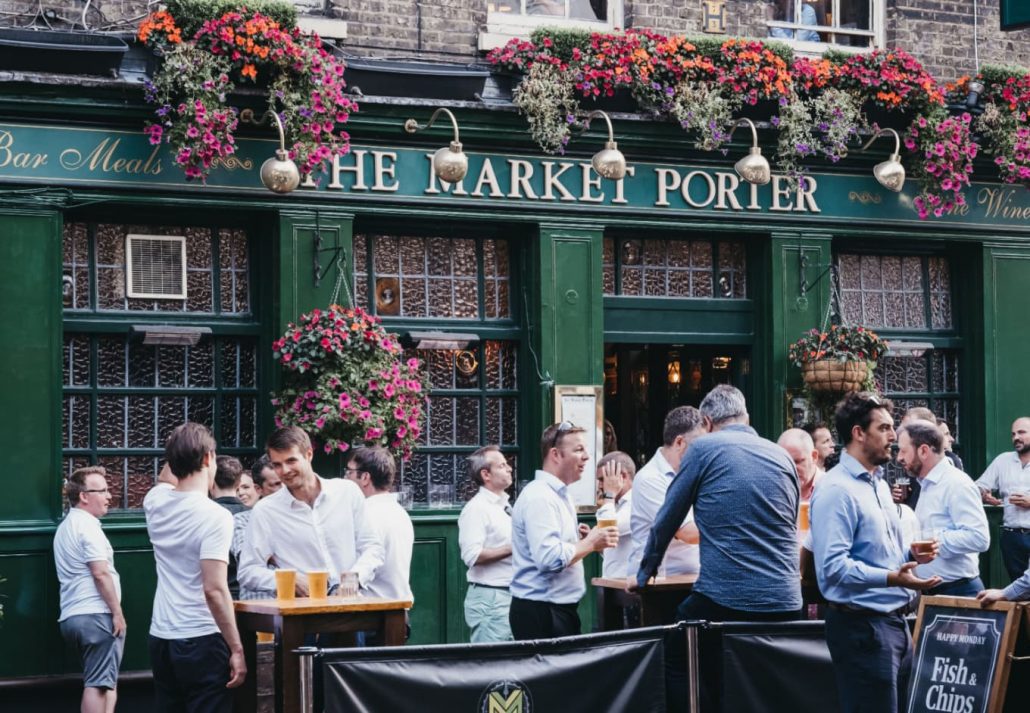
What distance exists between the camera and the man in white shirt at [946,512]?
9.52m

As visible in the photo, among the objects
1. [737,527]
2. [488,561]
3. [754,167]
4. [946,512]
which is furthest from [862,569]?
[754,167]

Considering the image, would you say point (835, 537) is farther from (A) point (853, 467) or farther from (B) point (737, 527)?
(B) point (737, 527)

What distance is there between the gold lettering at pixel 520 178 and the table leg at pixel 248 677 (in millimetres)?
5354

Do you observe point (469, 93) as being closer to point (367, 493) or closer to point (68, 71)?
point (68, 71)

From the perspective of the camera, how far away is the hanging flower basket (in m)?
13.3

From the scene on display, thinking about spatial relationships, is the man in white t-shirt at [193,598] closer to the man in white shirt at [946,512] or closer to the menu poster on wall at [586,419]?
the man in white shirt at [946,512]

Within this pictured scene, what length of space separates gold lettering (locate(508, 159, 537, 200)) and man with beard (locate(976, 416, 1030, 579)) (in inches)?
→ 182

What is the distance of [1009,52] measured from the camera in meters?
15.1

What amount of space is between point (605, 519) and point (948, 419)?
704 centimetres

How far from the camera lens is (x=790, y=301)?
548 inches

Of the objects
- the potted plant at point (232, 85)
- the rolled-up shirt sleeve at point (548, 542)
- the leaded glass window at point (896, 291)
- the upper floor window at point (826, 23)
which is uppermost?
the upper floor window at point (826, 23)

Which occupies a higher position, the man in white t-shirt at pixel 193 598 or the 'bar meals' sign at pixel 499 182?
the 'bar meals' sign at pixel 499 182

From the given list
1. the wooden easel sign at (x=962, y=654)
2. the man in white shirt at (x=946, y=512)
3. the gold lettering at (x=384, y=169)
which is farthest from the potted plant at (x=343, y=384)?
the wooden easel sign at (x=962, y=654)

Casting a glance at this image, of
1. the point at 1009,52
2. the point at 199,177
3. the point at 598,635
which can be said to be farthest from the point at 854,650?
the point at 1009,52
